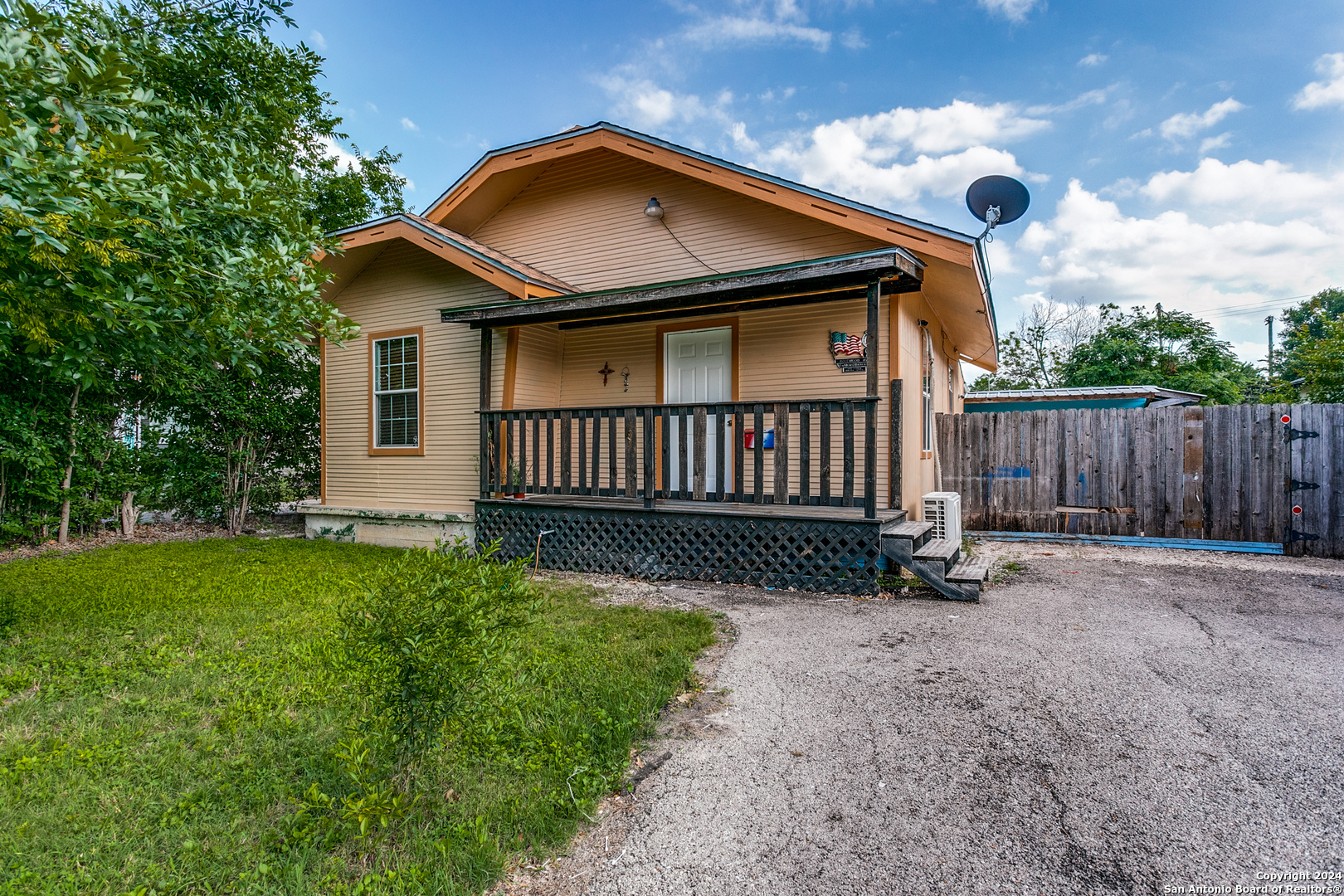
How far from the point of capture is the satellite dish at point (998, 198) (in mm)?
8133

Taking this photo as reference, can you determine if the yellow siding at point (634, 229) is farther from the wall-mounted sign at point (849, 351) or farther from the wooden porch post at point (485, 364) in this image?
the wooden porch post at point (485, 364)

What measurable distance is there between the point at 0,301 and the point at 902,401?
7.50 m

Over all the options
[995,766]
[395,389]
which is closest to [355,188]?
[395,389]

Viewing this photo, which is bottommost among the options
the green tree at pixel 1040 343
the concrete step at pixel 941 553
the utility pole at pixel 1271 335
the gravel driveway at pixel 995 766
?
the gravel driveway at pixel 995 766

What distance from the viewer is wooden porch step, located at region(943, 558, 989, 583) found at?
5516mm

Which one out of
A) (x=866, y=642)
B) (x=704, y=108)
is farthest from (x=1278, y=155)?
(x=866, y=642)

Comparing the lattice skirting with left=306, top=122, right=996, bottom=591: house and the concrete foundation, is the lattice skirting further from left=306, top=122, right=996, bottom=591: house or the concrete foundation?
the concrete foundation

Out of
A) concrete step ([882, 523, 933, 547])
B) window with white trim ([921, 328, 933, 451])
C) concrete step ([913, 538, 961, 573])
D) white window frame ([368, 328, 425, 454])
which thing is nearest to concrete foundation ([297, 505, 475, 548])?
white window frame ([368, 328, 425, 454])

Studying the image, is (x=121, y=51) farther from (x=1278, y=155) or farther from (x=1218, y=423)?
(x=1278, y=155)

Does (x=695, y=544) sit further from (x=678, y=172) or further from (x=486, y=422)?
(x=678, y=172)

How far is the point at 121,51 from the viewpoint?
404cm

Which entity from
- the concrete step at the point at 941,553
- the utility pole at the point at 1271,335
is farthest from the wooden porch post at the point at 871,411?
the utility pole at the point at 1271,335

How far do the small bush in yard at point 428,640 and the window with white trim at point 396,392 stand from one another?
6657 millimetres

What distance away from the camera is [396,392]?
848 centimetres
